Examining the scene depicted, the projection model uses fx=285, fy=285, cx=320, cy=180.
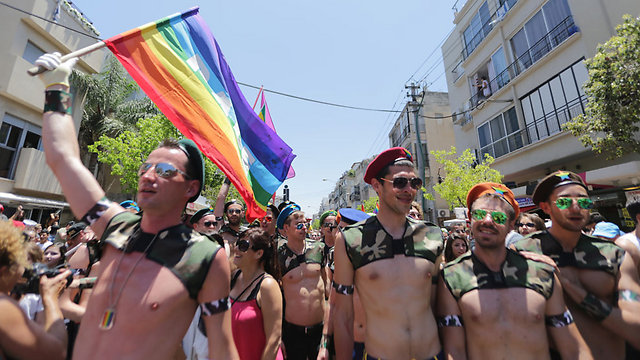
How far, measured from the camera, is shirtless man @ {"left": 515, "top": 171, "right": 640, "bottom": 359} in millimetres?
2131

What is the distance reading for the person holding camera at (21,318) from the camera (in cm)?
147

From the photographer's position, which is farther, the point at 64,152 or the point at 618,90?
the point at 618,90

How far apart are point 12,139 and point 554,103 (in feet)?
84.0

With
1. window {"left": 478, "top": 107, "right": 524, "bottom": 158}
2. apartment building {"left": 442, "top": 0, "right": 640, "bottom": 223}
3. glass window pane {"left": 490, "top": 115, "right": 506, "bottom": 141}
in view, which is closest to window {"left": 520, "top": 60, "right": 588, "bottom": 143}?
apartment building {"left": 442, "top": 0, "right": 640, "bottom": 223}

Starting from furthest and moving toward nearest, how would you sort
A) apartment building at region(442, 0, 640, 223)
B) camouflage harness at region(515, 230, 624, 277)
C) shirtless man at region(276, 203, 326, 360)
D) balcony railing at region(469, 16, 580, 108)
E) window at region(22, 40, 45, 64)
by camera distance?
balcony railing at region(469, 16, 580, 108) → window at region(22, 40, 45, 64) → apartment building at region(442, 0, 640, 223) → shirtless man at region(276, 203, 326, 360) → camouflage harness at region(515, 230, 624, 277)

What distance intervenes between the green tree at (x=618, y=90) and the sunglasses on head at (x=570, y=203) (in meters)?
9.62

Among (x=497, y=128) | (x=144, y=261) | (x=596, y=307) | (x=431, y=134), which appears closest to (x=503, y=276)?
(x=596, y=307)

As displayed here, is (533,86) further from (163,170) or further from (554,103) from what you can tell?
(163,170)

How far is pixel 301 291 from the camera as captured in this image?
4227mm

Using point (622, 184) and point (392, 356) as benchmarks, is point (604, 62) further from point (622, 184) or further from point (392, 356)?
point (392, 356)

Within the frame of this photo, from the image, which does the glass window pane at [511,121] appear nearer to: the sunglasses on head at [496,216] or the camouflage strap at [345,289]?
the sunglasses on head at [496,216]

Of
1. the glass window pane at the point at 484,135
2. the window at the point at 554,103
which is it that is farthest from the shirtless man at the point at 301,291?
the glass window pane at the point at 484,135

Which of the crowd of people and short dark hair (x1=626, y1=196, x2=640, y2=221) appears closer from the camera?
the crowd of people

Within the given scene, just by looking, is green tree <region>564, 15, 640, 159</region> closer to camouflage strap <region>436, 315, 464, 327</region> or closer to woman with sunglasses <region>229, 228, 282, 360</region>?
camouflage strap <region>436, 315, 464, 327</region>
